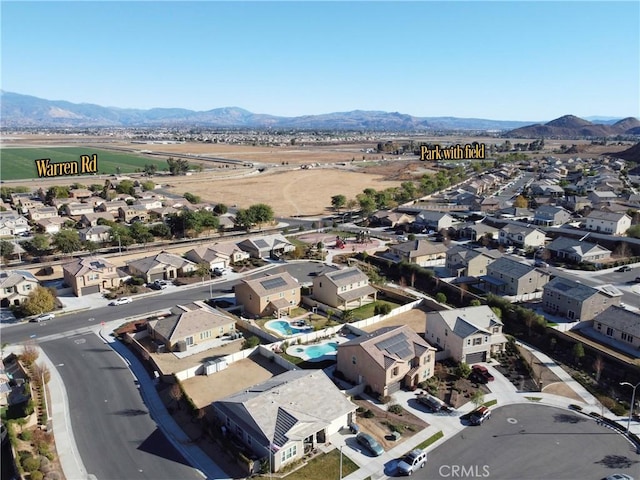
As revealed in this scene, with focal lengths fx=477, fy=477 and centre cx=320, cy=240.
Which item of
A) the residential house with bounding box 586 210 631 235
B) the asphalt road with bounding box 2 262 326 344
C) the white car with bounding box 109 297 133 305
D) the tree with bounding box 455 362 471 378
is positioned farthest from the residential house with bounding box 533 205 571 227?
the white car with bounding box 109 297 133 305

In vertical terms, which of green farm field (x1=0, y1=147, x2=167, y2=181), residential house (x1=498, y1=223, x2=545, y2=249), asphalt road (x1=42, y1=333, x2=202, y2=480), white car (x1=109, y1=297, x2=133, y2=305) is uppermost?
green farm field (x1=0, y1=147, x2=167, y2=181)

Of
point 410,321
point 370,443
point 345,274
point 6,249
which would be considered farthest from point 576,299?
point 6,249

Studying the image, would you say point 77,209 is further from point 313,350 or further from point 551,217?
point 551,217

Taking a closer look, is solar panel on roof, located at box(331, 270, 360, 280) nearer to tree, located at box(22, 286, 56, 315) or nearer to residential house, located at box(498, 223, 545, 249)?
tree, located at box(22, 286, 56, 315)

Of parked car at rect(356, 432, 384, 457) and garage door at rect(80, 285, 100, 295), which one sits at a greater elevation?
garage door at rect(80, 285, 100, 295)

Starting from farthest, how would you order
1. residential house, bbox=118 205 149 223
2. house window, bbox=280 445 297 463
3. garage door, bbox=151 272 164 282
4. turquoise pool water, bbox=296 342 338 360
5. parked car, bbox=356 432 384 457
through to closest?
residential house, bbox=118 205 149 223
garage door, bbox=151 272 164 282
turquoise pool water, bbox=296 342 338 360
parked car, bbox=356 432 384 457
house window, bbox=280 445 297 463
